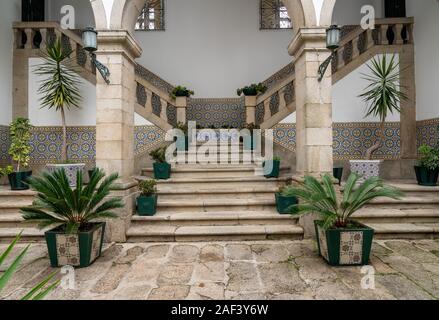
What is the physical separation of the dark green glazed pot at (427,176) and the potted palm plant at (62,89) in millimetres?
7545

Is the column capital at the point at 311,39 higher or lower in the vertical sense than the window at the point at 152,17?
lower

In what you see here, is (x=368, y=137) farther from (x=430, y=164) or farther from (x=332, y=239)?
(x=332, y=239)

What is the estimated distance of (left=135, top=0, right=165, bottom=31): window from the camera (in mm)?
9383

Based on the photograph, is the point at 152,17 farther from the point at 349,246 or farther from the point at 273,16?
the point at 349,246

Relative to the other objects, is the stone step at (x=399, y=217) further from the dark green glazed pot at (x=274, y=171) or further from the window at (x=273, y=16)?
the window at (x=273, y=16)

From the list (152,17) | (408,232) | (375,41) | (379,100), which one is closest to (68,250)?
(408,232)

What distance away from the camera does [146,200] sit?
4.57m

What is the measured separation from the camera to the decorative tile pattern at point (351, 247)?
128 inches

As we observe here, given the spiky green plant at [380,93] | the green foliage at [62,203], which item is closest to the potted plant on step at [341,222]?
the green foliage at [62,203]

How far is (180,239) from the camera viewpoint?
13.8 ft

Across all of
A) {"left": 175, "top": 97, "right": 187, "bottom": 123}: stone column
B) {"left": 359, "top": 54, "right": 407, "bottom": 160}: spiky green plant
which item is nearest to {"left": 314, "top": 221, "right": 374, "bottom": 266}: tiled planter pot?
{"left": 359, "top": 54, "right": 407, "bottom": 160}: spiky green plant

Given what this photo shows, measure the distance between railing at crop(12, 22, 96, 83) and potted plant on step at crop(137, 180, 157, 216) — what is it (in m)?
3.87

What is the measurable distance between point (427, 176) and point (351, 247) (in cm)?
383
